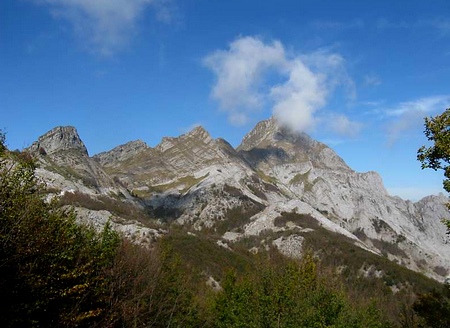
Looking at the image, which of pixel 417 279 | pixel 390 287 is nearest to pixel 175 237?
pixel 390 287

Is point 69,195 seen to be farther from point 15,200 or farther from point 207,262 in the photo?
point 15,200


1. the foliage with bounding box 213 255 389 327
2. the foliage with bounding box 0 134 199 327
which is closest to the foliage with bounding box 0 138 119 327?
the foliage with bounding box 0 134 199 327

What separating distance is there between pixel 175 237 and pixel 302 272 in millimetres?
115167

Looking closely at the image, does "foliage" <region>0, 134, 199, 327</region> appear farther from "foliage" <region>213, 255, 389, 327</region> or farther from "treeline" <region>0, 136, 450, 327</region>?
"foliage" <region>213, 255, 389, 327</region>

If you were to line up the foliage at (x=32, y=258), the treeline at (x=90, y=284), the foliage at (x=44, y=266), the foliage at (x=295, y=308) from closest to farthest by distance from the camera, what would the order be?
1. the foliage at (x=32, y=258)
2. the foliage at (x=44, y=266)
3. the treeline at (x=90, y=284)
4. the foliage at (x=295, y=308)

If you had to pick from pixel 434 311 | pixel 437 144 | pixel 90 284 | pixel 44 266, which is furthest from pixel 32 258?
pixel 434 311

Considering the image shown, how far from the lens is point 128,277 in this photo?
28.3 m

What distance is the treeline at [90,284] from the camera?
16031 mm

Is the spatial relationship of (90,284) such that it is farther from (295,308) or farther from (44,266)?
(295,308)

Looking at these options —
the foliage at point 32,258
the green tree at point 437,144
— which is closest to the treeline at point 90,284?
the foliage at point 32,258

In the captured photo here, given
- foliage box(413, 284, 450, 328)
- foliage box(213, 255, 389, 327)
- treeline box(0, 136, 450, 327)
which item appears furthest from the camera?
foliage box(413, 284, 450, 328)

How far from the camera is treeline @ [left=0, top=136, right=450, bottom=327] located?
16.0m

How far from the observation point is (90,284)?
74.1 ft

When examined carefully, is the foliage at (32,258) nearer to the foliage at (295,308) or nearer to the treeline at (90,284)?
the treeline at (90,284)
